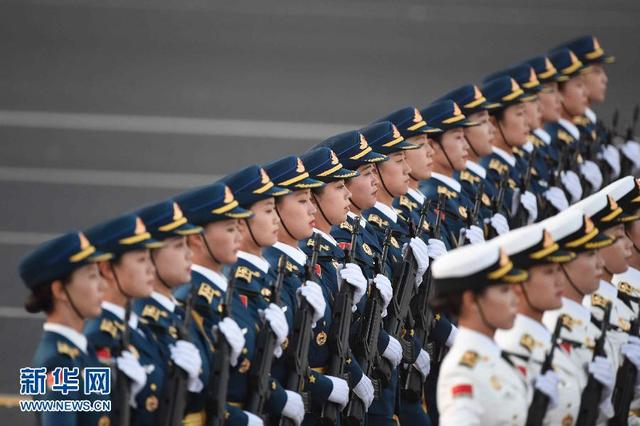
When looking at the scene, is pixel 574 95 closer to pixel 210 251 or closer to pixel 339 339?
pixel 339 339

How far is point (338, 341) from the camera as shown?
32.3ft

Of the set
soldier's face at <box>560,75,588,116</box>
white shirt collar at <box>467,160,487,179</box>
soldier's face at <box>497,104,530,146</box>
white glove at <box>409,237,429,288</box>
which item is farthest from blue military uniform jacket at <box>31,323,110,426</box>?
soldier's face at <box>560,75,588,116</box>

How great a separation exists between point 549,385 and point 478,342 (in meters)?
0.38

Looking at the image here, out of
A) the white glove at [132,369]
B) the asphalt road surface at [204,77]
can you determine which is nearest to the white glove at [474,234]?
the white glove at [132,369]

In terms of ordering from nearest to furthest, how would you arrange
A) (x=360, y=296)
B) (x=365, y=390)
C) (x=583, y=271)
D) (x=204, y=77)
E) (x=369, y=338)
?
(x=583, y=271) → (x=360, y=296) → (x=365, y=390) → (x=369, y=338) → (x=204, y=77)

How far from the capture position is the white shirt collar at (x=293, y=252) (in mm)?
9742

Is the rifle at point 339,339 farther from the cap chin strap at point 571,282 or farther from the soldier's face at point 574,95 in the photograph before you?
the soldier's face at point 574,95

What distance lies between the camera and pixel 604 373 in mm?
8102

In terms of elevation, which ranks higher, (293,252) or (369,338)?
(293,252)

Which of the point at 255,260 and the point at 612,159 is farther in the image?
the point at 612,159

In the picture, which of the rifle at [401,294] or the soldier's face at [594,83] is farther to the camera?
the soldier's face at [594,83]

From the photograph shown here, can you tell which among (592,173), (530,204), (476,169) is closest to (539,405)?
(476,169)

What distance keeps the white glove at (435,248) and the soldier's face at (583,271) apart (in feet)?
8.72

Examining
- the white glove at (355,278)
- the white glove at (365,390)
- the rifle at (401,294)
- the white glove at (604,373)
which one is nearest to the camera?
the white glove at (604,373)
